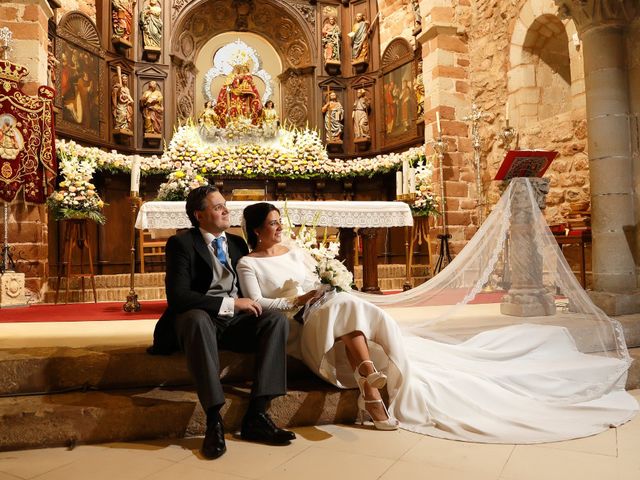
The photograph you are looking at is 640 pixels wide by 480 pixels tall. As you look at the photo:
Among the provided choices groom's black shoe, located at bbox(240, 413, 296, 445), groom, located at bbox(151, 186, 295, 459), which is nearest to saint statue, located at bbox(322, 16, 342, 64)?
groom, located at bbox(151, 186, 295, 459)

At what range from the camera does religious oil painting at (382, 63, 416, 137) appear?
419 inches

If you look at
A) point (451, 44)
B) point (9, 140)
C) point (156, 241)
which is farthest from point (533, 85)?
point (9, 140)

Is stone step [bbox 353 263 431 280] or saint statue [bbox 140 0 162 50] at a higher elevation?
saint statue [bbox 140 0 162 50]

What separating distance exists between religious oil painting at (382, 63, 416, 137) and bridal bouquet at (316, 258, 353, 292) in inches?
309

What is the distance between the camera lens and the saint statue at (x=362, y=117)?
38.7 feet

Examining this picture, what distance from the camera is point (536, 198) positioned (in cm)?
457

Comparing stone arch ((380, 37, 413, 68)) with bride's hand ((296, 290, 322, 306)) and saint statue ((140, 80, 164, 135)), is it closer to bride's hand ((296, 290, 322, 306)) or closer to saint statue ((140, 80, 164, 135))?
saint statue ((140, 80, 164, 135))

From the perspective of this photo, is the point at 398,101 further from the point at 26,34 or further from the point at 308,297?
the point at 308,297

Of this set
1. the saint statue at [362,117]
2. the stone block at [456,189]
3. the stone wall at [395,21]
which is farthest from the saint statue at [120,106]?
the stone block at [456,189]

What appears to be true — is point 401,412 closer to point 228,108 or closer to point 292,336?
point 292,336

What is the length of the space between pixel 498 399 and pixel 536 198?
2.14 meters

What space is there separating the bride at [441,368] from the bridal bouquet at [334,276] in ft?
0.27

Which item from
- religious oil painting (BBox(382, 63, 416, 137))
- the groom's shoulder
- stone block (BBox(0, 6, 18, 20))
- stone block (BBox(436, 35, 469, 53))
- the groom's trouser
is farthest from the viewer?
religious oil painting (BBox(382, 63, 416, 137))

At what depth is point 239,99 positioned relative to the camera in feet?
39.3
